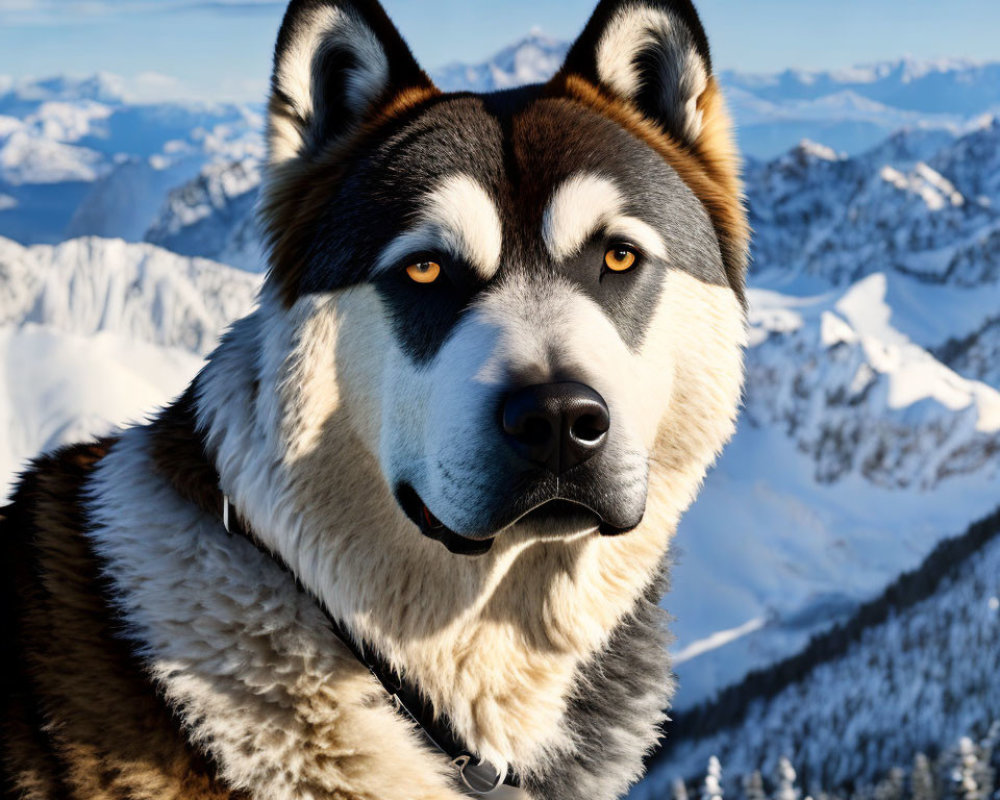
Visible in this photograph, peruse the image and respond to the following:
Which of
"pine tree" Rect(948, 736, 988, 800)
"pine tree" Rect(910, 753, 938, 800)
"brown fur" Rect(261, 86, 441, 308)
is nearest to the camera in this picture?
"brown fur" Rect(261, 86, 441, 308)

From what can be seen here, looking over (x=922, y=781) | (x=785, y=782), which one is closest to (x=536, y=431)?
(x=922, y=781)

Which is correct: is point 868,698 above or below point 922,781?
below

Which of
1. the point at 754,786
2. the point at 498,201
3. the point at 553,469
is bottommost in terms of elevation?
the point at 754,786

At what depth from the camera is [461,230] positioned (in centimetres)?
369

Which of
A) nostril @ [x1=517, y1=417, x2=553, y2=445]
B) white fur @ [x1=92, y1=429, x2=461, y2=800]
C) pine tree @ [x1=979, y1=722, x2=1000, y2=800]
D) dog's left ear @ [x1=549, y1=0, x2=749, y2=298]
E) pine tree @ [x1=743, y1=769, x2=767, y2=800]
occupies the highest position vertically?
dog's left ear @ [x1=549, y1=0, x2=749, y2=298]

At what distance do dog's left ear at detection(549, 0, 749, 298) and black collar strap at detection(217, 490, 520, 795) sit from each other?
2.51 metres

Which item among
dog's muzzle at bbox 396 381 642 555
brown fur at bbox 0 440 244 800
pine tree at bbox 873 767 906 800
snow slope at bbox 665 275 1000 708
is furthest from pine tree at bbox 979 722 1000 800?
brown fur at bbox 0 440 244 800

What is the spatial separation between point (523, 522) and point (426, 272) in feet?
3.69

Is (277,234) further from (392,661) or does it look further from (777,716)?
(777,716)

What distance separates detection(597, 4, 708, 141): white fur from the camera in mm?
4336

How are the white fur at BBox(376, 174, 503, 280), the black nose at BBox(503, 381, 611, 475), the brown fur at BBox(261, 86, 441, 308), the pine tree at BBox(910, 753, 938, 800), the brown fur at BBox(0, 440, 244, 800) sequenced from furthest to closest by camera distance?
1. the pine tree at BBox(910, 753, 938, 800)
2. the brown fur at BBox(261, 86, 441, 308)
3. the white fur at BBox(376, 174, 503, 280)
4. the brown fur at BBox(0, 440, 244, 800)
5. the black nose at BBox(503, 381, 611, 475)

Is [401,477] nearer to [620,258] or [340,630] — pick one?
[340,630]

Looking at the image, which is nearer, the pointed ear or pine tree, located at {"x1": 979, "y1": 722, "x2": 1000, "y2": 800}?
the pointed ear

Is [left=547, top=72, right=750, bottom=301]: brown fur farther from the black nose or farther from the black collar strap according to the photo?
the black collar strap
